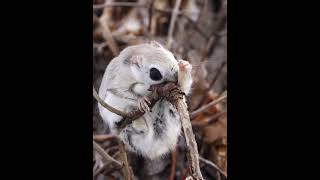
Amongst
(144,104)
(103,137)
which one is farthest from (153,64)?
(103,137)

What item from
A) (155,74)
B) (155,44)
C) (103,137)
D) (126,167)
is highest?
(155,44)

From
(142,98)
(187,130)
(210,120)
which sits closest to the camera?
(187,130)

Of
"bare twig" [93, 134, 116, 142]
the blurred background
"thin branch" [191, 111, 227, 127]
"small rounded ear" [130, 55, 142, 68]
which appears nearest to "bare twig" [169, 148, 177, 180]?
the blurred background

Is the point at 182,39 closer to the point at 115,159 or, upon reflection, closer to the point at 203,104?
the point at 203,104

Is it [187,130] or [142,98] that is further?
[142,98]

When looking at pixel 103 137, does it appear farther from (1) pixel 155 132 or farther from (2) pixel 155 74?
(2) pixel 155 74

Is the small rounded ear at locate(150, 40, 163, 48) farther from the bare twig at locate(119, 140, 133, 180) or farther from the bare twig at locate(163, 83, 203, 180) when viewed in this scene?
the bare twig at locate(119, 140, 133, 180)
